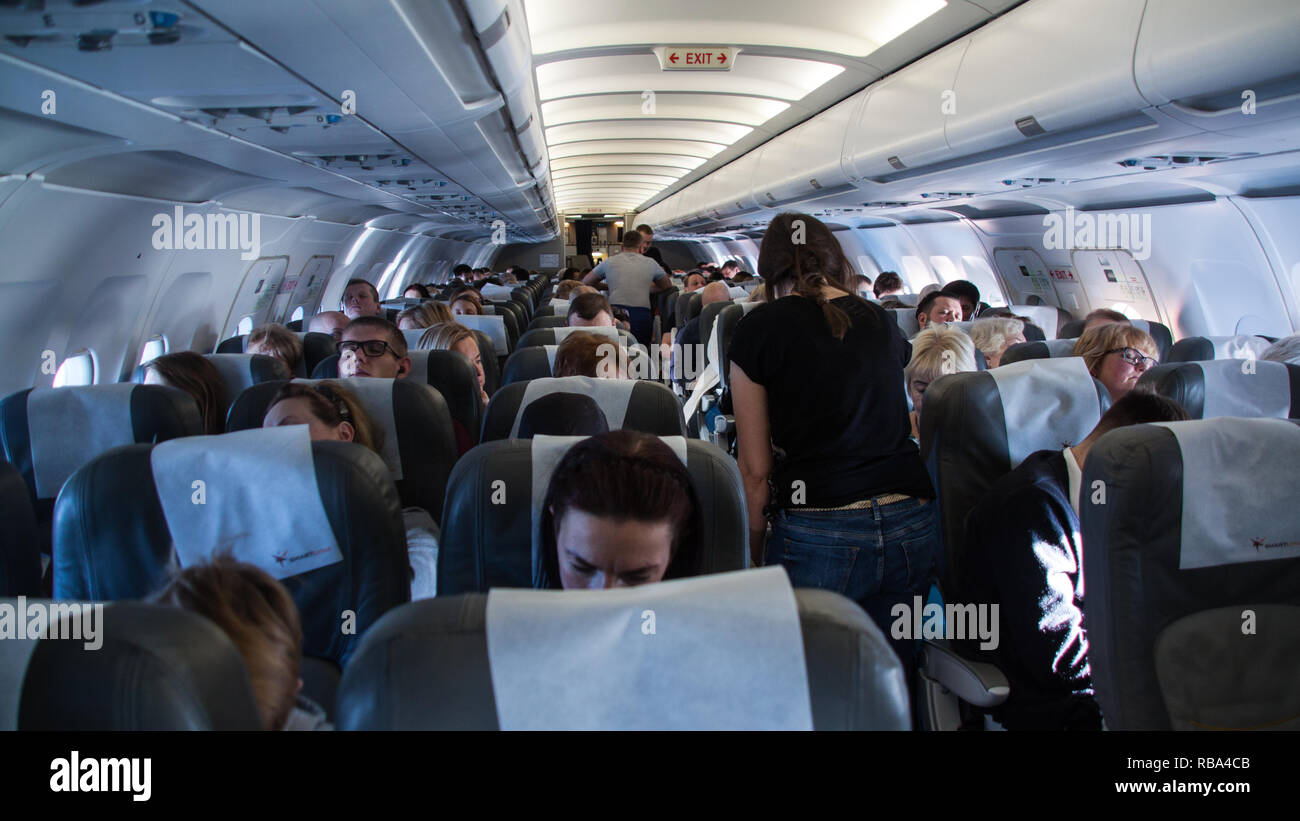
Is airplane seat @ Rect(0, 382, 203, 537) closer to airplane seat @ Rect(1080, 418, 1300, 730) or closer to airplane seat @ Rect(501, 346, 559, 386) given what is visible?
airplane seat @ Rect(501, 346, 559, 386)

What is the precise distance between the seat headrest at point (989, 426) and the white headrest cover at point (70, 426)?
310cm

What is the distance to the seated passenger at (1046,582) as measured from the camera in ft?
6.77

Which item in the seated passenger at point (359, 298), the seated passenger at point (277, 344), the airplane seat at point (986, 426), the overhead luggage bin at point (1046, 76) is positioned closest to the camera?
the airplane seat at point (986, 426)

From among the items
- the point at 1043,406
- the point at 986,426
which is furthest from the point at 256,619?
the point at 1043,406

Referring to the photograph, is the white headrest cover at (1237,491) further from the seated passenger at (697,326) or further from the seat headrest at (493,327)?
the seat headrest at (493,327)

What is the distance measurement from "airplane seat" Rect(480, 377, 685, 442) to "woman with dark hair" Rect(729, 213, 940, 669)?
0.53 meters

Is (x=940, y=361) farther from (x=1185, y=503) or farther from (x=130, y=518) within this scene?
(x=130, y=518)

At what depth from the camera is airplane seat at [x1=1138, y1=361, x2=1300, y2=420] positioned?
3.48 m

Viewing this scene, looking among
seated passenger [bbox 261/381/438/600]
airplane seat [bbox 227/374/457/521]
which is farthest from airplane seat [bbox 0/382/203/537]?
seated passenger [bbox 261/381/438/600]

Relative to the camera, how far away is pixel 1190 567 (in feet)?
5.64

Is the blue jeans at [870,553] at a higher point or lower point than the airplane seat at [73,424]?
lower

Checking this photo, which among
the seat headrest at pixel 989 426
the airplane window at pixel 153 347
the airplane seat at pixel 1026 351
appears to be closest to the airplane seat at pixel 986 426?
the seat headrest at pixel 989 426

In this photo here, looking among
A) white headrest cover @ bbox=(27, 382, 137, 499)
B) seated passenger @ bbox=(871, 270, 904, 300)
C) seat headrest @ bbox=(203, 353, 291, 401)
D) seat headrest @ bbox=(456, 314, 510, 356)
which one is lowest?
white headrest cover @ bbox=(27, 382, 137, 499)

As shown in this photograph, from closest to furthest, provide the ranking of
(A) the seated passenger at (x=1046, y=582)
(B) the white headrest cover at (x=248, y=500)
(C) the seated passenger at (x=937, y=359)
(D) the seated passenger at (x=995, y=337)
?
(B) the white headrest cover at (x=248, y=500) < (A) the seated passenger at (x=1046, y=582) < (C) the seated passenger at (x=937, y=359) < (D) the seated passenger at (x=995, y=337)
